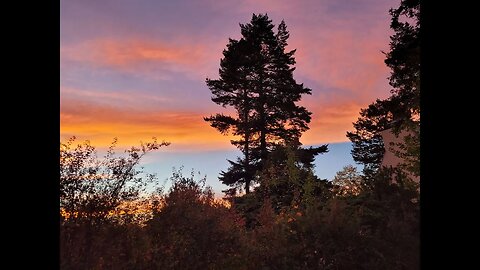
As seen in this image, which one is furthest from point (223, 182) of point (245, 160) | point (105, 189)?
point (105, 189)

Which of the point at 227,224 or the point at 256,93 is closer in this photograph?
the point at 227,224

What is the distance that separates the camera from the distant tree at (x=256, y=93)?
75.6 feet

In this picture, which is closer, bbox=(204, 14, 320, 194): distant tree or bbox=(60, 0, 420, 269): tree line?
bbox=(60, 0, 420, 269): tree line

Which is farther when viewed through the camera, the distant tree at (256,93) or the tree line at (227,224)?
the distant tree at (256,93)

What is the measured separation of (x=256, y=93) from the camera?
23359 mm

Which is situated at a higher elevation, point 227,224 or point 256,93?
point 256,93

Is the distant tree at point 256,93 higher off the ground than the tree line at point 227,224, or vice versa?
the distant tree at point 256,93

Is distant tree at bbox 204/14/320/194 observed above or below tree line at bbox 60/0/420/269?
above

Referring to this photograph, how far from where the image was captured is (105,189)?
727 cm

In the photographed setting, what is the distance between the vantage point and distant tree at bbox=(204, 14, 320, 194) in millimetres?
23047

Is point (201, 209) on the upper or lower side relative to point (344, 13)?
lower
